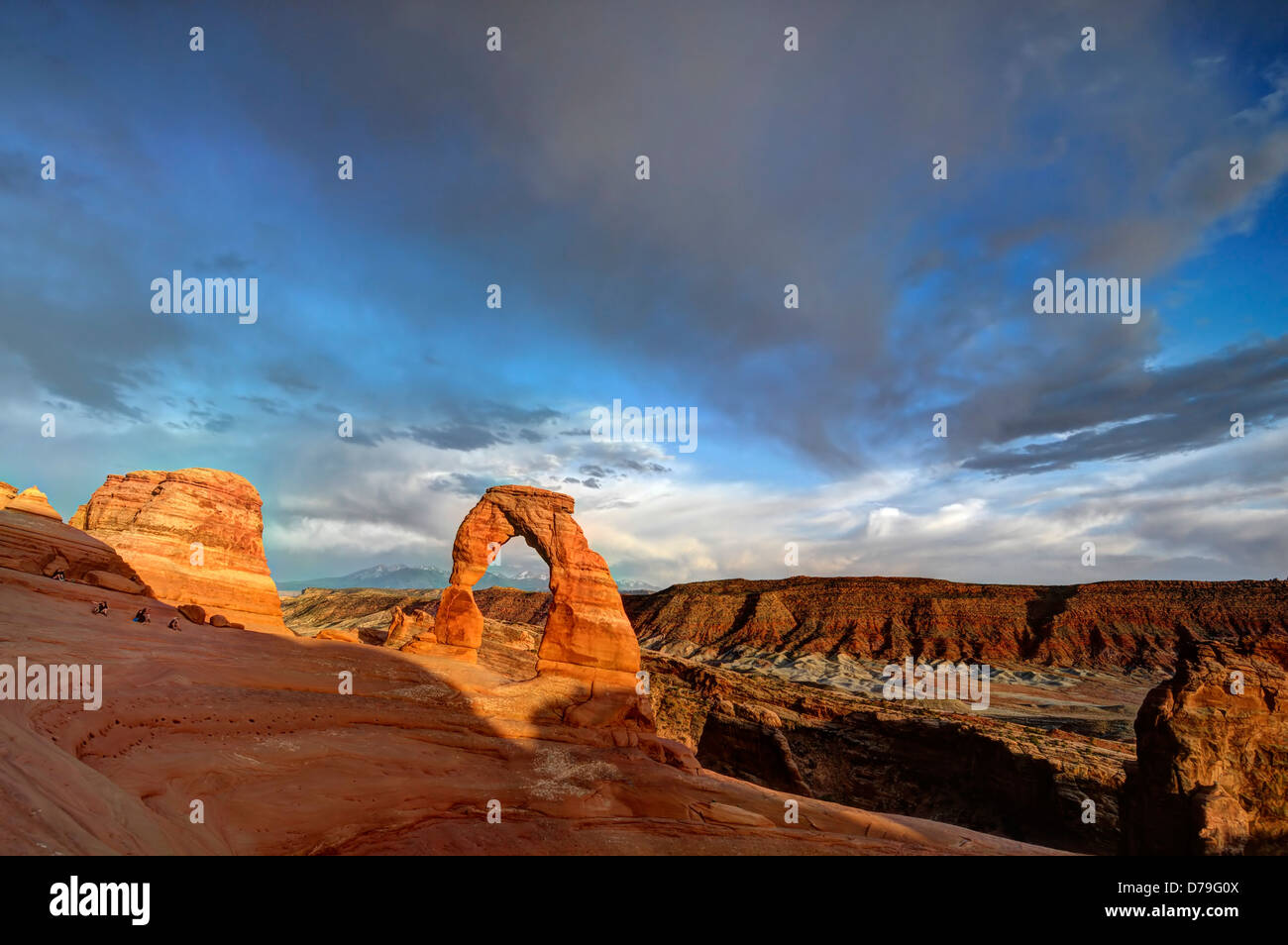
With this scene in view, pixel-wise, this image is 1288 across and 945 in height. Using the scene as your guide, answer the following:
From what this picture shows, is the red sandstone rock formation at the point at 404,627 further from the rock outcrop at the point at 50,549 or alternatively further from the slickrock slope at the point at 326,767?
the slickrock slope at the point at 326,767

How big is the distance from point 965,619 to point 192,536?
89.7m

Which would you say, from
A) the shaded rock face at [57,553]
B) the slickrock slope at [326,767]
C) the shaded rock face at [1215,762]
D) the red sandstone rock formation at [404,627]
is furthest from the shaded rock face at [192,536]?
the shaded rock face at [1215,762]

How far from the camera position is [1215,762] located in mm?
17797

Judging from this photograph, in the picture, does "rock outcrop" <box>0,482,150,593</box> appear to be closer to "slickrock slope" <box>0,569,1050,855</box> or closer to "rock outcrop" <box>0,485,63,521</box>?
"rock outcrop" <box>0,485,63,521</box>

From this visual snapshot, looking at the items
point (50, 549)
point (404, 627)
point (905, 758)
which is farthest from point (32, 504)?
point (905, 758)

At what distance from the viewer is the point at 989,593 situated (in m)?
86.8

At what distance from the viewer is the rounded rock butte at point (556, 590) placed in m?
21.6

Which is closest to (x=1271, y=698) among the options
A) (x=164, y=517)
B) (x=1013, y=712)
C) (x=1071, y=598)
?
(x=1013, y=712)

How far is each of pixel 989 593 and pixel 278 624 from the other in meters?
92.3

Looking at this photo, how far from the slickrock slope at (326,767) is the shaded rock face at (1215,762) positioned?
7.94m

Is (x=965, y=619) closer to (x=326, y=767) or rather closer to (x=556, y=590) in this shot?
(x=556, y=590)

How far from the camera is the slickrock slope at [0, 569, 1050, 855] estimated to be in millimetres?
8039

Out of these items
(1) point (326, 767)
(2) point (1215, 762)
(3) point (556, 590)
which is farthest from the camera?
(3) point (556, 590)
